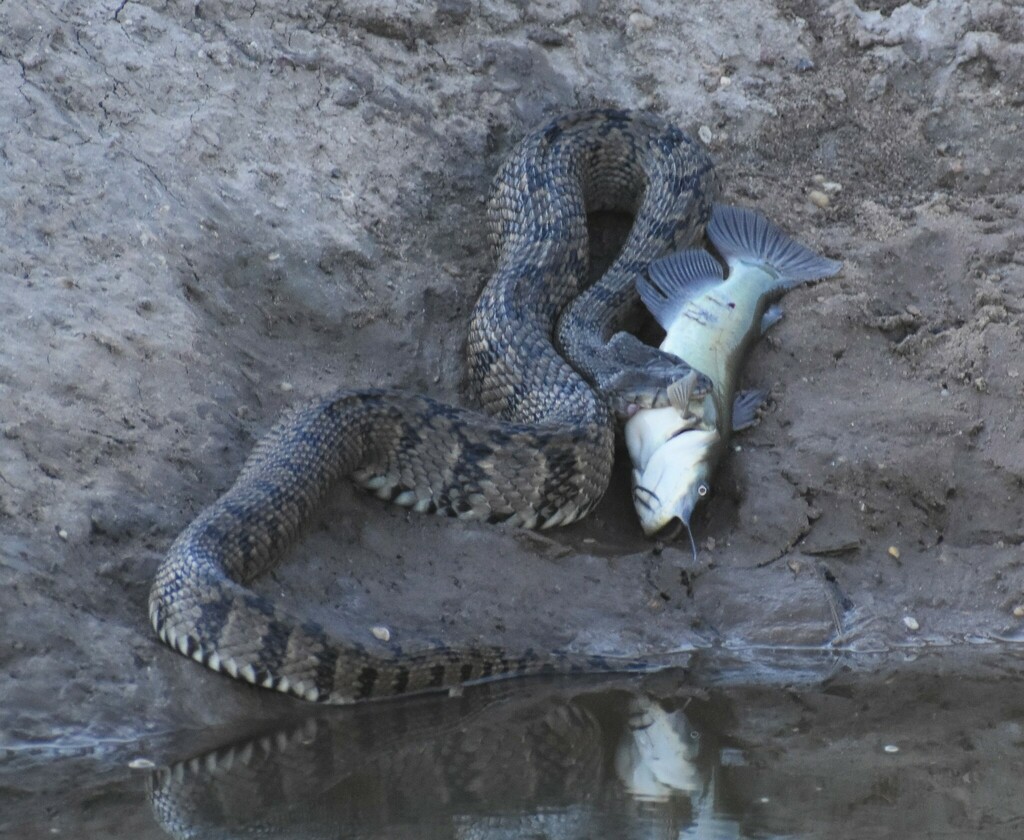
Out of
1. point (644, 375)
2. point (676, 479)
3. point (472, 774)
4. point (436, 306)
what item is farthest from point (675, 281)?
point (472, 774)

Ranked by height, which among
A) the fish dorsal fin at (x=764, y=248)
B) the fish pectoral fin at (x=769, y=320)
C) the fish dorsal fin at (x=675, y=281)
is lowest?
the fish pectoral fin at (x=769, y=320)

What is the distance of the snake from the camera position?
6.51 meters

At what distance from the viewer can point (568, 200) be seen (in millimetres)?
9312

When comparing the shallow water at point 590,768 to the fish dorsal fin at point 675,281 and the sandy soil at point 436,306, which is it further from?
the fish dorsal fin at point 675,281

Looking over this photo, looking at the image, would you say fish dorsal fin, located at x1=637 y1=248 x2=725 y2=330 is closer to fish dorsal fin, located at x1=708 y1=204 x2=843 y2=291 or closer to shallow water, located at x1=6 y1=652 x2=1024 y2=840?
fish dorsal fin, located at x1=708 y1=204 x2=843 y2=291

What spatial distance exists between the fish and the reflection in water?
1.33 metres

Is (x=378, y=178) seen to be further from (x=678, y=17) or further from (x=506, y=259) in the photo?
(x=678, y=17)

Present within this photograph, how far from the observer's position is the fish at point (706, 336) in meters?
7.97

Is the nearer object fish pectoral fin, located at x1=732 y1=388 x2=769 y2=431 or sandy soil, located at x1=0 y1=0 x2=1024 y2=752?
sandy soil, located at x1=0 y1=0 x2=1024 y2=752

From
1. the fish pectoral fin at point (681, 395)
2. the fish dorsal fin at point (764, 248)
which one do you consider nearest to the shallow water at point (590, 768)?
the fish pectoral fin at point (681, 395)

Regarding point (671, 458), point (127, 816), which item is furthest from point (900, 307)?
point (127, 816)

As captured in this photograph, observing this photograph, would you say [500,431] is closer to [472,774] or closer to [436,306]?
[436,306]

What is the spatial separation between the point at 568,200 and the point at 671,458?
2003mm

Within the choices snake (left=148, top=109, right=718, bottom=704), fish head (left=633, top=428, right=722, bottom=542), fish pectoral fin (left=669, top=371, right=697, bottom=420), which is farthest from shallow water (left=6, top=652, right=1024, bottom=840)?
fish pectoral fin (left=669, top=371, right=697, bottom=420)
